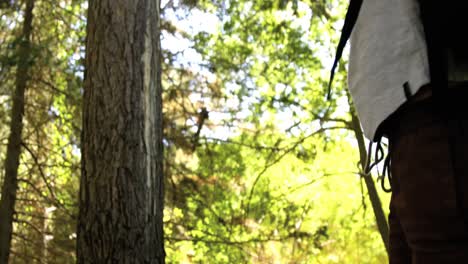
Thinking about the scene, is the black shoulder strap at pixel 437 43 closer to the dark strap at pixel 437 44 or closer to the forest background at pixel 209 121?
the dark strap at pixel 437 44

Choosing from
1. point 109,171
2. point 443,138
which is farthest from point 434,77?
point 109,171

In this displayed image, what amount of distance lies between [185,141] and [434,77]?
19.5ft

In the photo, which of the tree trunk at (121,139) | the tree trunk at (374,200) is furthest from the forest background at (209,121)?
the tree trunk at (121,139)

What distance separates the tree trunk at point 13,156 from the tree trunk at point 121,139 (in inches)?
144

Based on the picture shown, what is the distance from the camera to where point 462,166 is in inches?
30.8

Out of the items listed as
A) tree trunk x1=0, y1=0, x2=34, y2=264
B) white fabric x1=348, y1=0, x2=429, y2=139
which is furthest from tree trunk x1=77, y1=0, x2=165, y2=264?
tree trunk x1=0, y1=0, x2=34, y2=264

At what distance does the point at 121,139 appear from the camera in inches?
90.0

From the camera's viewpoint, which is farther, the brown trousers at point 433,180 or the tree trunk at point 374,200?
the tree trunk at point 374,200

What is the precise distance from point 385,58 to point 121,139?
1582 millimetres

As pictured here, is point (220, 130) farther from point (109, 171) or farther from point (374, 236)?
point (374, 236)

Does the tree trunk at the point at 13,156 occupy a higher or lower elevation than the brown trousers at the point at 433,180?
higher

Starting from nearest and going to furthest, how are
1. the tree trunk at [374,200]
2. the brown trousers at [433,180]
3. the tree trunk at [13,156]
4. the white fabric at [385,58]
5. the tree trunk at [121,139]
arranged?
the brown trousers at [433,180] → the white fabric at [385,58] → the tree trunk at [121,139] → the tree trunk at [13,156] → the tree trunk at [374,200]

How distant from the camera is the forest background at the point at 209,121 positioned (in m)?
5.91

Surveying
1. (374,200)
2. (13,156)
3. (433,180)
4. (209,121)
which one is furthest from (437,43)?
(374,200)
